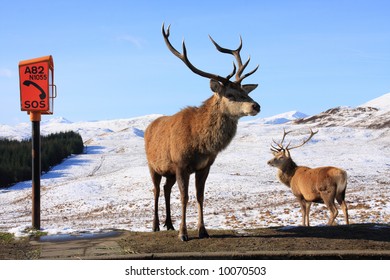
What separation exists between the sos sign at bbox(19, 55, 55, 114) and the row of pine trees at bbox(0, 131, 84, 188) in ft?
93.6

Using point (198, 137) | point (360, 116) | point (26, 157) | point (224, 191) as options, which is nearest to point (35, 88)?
point (198, 137)

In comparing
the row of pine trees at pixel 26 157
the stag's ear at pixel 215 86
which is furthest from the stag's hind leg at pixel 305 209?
the row of pine trees at pixel 26 157

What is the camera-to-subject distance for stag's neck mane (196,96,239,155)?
26.2 feet

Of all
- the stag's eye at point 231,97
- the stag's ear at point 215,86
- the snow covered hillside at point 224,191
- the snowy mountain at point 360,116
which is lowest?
the snow covered hillside at point 224,191

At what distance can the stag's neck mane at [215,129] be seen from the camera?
26.2ft

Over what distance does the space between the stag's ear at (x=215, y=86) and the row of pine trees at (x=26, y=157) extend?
32519 millimetres

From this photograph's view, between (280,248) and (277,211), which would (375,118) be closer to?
(277,211)

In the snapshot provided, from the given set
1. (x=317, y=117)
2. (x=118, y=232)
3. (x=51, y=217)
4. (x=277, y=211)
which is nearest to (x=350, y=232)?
(x=118, y=232)

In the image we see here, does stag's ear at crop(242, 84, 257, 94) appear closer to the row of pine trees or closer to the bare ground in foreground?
the bare ground in foreground

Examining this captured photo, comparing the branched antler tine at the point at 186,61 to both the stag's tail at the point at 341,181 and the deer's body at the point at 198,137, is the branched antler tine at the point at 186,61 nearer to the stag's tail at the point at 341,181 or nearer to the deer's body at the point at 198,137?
the deer's body at the point at 198,137

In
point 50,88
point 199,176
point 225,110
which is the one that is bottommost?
point 199,176

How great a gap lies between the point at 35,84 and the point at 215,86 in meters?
4.59

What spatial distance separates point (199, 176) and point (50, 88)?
4516mm

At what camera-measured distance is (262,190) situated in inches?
1007
